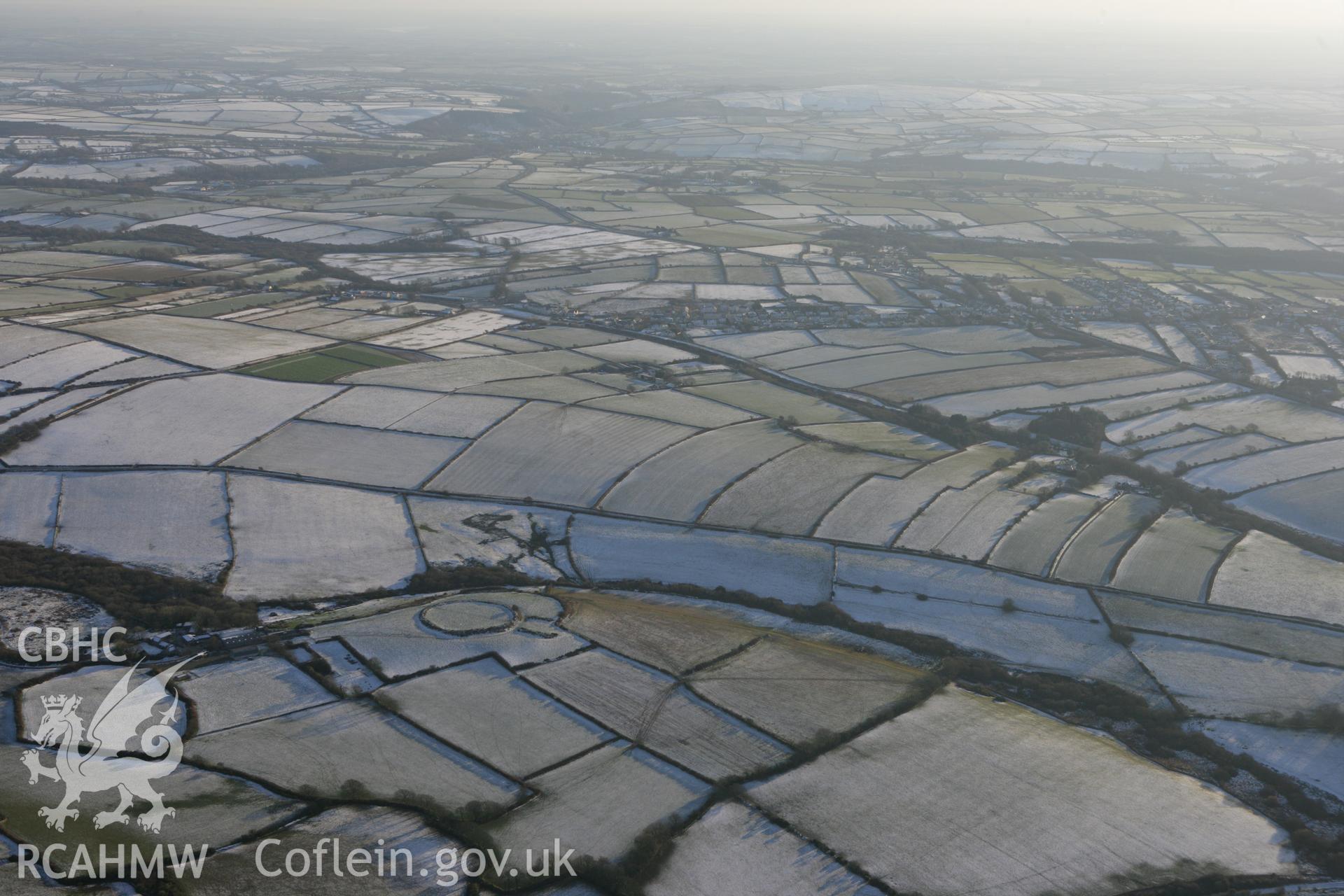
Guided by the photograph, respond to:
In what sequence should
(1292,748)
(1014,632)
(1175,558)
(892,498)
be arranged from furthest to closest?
(892,498)
(1175,558)
(1014,632)
(1292,748)

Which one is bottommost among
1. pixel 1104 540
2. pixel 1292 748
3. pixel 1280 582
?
pixel 1292 748

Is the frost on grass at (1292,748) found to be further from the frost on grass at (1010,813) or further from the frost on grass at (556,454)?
the frost on grass at (556,454)

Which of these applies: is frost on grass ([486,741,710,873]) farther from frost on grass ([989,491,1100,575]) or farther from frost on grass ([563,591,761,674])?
frost on grass ([989,491,1100,575])

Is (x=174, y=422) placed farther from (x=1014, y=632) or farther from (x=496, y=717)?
(x=1014, y=632)

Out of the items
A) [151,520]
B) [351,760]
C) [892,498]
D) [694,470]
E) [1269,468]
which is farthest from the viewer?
[1269,468]

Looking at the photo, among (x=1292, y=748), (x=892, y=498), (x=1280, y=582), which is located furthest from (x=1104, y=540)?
(x=1292, y=748)

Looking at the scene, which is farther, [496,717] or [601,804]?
[496,717]

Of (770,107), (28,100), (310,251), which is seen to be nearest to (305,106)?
(28,100)

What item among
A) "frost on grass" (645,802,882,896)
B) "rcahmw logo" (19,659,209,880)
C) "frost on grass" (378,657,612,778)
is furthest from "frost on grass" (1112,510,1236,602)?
"rcahmw logo" (19,659,209,880)
